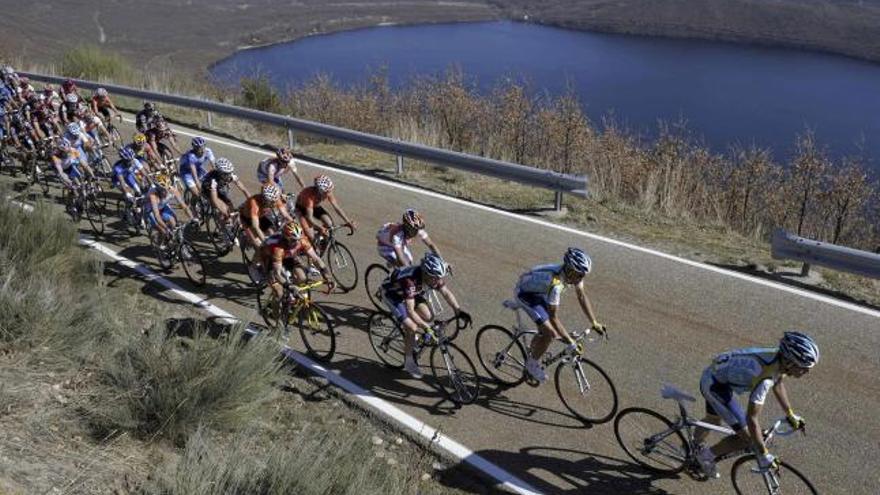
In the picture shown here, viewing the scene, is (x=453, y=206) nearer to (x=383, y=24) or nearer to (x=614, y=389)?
(x=614, y=389)

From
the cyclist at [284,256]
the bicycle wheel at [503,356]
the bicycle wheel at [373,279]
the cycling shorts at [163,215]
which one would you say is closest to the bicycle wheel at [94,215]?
the cycling shorts at [163,215]

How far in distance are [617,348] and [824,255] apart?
3468 millimetres

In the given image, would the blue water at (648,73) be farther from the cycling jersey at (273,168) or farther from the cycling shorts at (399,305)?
the cycling shorts at (399,305)

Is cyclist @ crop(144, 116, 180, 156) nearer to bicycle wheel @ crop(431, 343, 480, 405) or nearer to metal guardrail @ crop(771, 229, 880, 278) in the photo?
bicycle wheel @ crop(431, 343, 480, 405)

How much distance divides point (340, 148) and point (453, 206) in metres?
5.90

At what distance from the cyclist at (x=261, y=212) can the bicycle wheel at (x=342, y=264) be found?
2.88 ft

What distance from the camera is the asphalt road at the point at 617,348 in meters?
7.13

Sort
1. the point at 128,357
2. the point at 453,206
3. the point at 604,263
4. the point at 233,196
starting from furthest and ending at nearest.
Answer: the point at 233,196 → the point at 453,206 → the point at 604,263 → the point at 128,357

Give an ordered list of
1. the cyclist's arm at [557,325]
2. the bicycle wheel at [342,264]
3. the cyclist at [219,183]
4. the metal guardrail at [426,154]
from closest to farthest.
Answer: the cyclist's arm at [557,325]
the bicycle wheel at [342,264]
the cyclist at [219,183]
the metal guardrail at [426,154]

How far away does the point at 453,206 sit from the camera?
13750mm

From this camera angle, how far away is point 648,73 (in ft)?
159

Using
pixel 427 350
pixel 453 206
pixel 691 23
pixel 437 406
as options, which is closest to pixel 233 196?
pixel 453 206

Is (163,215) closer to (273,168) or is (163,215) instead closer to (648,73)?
(273,168)

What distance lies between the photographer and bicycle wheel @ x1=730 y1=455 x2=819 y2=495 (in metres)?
6.24
